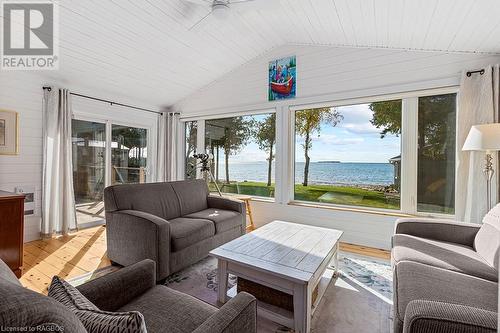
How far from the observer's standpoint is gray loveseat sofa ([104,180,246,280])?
2242 millimetres

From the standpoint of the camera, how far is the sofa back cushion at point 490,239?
1.66 metres

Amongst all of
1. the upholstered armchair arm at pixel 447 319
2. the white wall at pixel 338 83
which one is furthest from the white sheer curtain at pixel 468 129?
the upholstered armchair arm at pixel 447 319

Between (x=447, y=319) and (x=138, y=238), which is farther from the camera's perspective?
(x=138, y=238)

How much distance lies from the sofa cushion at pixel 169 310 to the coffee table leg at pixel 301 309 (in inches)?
24.2

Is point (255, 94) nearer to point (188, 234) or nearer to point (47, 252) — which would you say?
point (188, 234)

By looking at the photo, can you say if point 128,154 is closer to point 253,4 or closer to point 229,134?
point 229,134

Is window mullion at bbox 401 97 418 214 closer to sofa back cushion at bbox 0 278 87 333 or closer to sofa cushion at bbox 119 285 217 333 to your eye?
sofa cushion at bbox 119 285 217 333

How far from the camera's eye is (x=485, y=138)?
2238 mm

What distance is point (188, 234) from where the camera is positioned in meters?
2.47

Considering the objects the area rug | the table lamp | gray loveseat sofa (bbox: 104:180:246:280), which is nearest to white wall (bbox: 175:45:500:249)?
the area rug

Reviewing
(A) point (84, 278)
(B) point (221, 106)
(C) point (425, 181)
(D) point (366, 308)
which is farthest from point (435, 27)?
(A) point (84, 278)

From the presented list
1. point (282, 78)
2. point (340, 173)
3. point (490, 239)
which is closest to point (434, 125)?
point (340, 173)

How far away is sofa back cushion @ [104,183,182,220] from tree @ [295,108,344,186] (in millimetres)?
2142

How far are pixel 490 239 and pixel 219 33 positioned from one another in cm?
361
